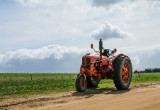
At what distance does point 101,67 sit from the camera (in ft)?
37.4

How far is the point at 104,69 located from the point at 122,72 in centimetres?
102

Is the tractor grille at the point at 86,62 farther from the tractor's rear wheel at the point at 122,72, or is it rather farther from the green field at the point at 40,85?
the green field at the point at 40,85

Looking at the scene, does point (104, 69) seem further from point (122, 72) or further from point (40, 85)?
point (40, 85)

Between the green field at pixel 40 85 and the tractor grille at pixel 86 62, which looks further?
the green field at pixel 40 85

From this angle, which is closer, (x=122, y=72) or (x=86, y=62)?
(x=86, y=62)

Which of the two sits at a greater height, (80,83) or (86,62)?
(86,62)

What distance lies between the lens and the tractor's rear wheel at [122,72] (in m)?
11.0

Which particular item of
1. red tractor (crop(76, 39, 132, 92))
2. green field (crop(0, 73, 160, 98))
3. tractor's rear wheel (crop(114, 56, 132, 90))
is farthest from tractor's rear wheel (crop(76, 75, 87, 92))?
green field (crop(0, 73, 160, 98))

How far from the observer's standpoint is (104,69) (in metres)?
11.6

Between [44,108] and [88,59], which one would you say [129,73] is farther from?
[44,108]

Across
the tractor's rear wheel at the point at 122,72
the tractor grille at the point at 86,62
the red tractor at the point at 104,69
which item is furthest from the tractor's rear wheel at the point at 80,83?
the tractor's rear wheel at the point at 122,72

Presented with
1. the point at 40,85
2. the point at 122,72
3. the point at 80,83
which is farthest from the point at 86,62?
the point at 40,85

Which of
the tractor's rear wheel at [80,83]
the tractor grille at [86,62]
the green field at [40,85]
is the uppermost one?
the tractor grille at [86,62]

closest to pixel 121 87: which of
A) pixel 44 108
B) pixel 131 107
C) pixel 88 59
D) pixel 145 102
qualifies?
pixel 88 59
